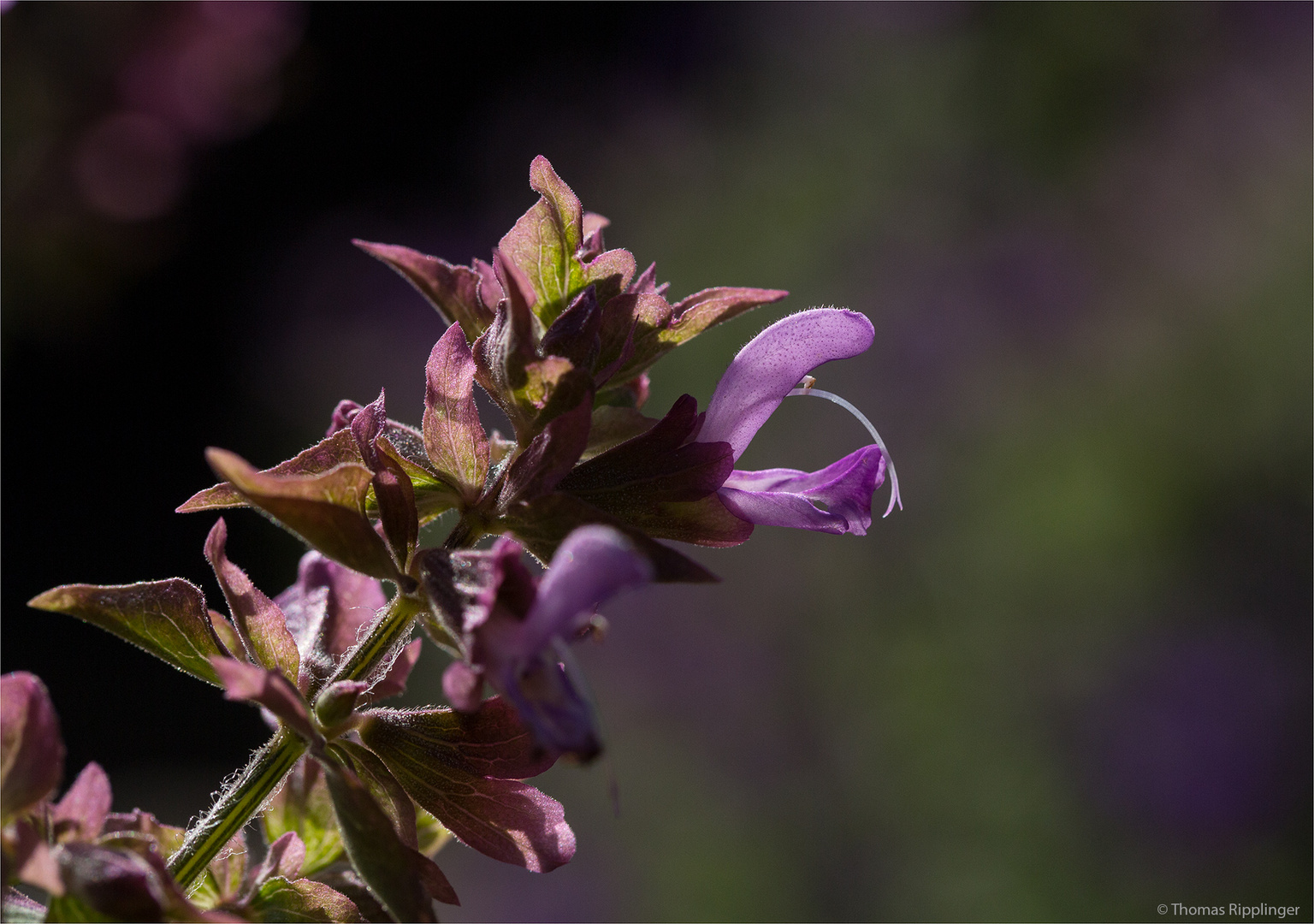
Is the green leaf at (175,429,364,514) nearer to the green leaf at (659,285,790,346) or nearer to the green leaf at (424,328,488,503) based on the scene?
the green leaf at (424,328,488,503)

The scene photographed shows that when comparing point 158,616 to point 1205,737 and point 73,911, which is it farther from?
point 1205,737

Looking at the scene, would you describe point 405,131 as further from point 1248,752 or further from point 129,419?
point 1248,752

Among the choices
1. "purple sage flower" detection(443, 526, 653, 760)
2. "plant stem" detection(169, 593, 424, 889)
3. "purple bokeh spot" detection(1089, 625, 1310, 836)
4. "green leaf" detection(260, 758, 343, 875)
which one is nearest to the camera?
"purple sage flower" detection(443, 526, 653, 760)

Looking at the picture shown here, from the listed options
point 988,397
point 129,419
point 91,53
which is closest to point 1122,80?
point 988,397

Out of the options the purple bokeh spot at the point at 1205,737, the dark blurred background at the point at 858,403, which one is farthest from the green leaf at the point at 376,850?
the purple bokeh spot at the point at 1205,737

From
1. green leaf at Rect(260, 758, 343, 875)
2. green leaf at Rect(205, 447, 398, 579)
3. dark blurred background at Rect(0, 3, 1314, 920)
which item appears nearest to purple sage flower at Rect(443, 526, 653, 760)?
green leaf at Rect(205, 447, 398, 579)

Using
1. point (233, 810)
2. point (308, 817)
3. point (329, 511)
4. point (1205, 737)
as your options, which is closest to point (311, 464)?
point (329, 511)
